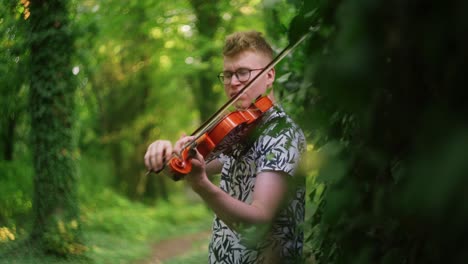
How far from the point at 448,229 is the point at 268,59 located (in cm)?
178

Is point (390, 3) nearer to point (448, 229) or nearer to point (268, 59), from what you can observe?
point (448, 229)

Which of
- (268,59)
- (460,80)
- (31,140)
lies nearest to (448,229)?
(460,80)

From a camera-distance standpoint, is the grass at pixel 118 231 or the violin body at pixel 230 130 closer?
the violin body at pixel 230 130

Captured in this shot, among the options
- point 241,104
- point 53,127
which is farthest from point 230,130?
point 53,127

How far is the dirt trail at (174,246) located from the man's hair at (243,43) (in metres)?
5.33

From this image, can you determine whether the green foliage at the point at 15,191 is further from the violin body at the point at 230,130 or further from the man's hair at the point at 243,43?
the man's hair at the point at 243,43

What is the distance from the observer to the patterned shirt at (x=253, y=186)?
1821 millimetres

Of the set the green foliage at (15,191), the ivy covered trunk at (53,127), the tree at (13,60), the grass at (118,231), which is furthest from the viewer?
the green foliage at (15,191)

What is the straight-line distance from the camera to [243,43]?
2.22m

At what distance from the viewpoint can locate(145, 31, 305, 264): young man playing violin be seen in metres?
1.67

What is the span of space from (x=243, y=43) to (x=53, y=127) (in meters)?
3.60

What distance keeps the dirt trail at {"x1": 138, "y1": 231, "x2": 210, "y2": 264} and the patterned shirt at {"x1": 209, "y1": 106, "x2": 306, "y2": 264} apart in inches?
204

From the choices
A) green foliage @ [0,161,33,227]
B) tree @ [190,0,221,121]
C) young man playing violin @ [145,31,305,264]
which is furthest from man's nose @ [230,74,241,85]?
tree @ [190,0,221,121]

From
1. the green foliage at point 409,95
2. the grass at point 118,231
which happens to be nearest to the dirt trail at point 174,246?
the grass at point 118,231
